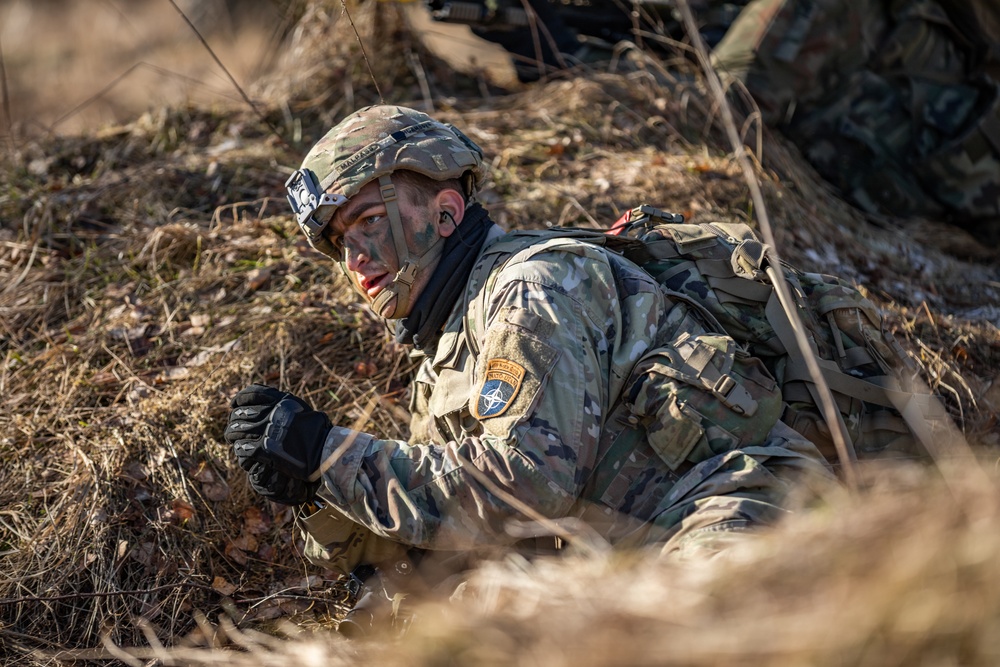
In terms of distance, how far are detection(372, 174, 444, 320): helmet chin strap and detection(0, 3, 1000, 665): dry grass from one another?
86 centimetres

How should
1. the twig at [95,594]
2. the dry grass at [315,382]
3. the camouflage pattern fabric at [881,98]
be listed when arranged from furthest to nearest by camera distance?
1. the camouflage pattern fabric at [881,98]
2. the twig at [95,594]
3. the dry grass at [315,382]

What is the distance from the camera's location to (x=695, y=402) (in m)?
2.72

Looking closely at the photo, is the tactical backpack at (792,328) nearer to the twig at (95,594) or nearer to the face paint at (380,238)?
the face paint at (380,238)

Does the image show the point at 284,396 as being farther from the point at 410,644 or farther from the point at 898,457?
the point at 898,457

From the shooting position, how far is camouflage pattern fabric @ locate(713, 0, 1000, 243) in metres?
5.89

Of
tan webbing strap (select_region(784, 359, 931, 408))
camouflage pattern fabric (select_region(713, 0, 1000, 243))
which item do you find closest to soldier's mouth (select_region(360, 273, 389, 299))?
tan webbing strap (select_region(784, 359, 931, 408))

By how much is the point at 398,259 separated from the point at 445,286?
187 millimetres

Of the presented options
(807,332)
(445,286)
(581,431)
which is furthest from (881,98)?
(581,431)

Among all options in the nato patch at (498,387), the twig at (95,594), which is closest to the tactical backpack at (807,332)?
the nato patch at (498,387)

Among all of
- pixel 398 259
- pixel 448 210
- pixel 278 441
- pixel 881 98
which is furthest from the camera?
pixel 881 98

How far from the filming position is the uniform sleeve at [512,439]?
8.32ft

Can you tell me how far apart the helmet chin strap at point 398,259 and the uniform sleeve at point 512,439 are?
1.30 ft

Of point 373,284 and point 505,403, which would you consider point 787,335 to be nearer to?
point 505,403

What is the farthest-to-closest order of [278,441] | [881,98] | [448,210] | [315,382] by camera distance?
[881,98], [315,382], [448,210], [278,441]
